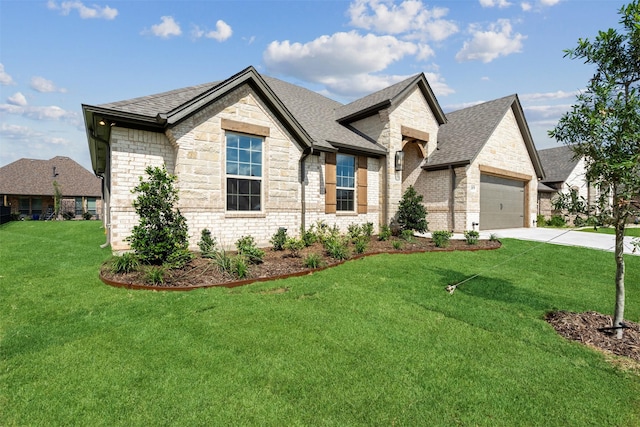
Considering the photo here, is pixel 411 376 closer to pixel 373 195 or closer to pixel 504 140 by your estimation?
pixel 373 195

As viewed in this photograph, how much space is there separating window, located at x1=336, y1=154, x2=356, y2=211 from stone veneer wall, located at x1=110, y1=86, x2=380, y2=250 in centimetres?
274

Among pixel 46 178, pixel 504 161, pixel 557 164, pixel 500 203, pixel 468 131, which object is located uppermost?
pixel 468 131

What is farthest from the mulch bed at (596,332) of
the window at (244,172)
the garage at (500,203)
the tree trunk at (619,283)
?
the garage at (500,203)

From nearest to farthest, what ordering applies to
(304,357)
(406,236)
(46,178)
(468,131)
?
(304,357) < (406,236) < (468,131) < (46,178)

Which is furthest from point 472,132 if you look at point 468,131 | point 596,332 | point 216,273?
point 216,273

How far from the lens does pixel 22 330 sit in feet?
14.2

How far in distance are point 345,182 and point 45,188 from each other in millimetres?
35306

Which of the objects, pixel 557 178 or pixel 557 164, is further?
pixel 557 164

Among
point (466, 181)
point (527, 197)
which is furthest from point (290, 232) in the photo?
point (527, 197)

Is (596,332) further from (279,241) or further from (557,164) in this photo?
(557,164)

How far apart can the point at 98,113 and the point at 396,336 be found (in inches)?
343

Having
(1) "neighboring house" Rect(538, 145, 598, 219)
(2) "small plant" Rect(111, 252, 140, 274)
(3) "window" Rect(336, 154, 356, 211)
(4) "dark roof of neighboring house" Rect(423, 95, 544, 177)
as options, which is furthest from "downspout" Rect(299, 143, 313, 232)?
(1) "neighboring house" Rect(538, 145, 598, 219)

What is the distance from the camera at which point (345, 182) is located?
46.1 ft

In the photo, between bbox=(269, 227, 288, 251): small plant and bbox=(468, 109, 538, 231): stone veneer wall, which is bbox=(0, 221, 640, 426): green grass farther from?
bbox=(468, 109, 538, 231): stone veneer wall
